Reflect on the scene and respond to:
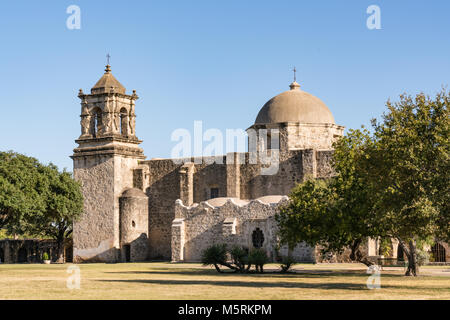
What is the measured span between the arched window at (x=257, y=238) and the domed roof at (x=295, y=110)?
924 centimetres

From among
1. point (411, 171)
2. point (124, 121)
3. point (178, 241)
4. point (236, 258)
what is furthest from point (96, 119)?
point (411, 171)

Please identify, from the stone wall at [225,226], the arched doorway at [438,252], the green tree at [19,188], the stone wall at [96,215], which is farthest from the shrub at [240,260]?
the stone wall at [96,215]

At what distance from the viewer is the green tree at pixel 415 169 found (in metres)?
20.3

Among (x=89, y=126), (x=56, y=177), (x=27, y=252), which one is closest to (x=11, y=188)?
(x=56, y=177)

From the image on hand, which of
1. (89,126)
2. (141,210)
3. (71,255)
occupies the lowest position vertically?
(71,255)

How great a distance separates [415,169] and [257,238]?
21.3m

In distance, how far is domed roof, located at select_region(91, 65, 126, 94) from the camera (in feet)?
163

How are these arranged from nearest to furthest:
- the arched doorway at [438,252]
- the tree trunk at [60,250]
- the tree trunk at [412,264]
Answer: the tree trunk at [412,264]
the arched doorway at [438,252]
the tree trunk at [60,250]

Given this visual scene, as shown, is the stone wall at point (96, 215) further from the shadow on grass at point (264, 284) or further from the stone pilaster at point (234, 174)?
the shadow on grass at point (264, 284)

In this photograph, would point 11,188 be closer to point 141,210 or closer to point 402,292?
point 141,210

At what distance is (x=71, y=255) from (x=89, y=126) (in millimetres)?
9828

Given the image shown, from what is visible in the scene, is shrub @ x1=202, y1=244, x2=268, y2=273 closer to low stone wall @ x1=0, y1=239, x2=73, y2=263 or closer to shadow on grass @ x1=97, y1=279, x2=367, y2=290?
shadow on grass @ x1=97, y1=279, x2=367, y2=290

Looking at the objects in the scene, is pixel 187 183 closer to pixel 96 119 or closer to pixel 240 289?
pixel 96 119
